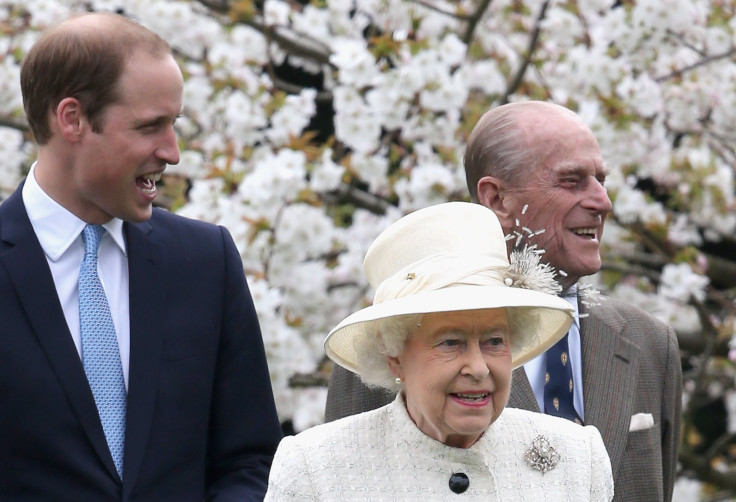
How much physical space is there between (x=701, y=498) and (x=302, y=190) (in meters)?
3.18

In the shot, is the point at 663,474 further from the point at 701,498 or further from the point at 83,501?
the point at 701,498

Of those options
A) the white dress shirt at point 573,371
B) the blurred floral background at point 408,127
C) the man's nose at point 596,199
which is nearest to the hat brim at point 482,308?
the white dress shirt at point 573,371

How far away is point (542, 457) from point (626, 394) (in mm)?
699

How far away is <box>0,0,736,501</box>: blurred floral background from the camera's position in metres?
6.67

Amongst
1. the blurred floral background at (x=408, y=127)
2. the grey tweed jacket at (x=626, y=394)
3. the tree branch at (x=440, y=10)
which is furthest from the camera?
the tree branch at (x=440, y=10)

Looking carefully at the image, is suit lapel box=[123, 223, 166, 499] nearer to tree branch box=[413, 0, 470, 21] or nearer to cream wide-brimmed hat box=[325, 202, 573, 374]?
cream wide-brimmed hat box=[325, 202, 573, 374]

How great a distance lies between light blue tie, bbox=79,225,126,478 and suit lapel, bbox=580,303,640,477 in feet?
3.73

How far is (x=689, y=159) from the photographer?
727 cm

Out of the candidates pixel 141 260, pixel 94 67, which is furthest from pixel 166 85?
pixel 141 260

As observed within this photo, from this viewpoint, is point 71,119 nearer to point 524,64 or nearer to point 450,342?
point 450,342

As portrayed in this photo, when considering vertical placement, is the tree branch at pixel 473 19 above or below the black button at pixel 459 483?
below

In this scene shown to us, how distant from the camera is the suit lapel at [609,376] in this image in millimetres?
3670

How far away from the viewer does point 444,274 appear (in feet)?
9.84

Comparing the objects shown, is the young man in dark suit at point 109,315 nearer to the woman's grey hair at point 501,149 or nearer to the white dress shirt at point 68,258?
the white dress shirt at point 68,258
